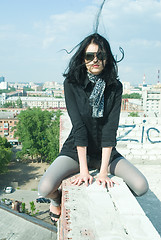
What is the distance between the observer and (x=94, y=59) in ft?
6.79

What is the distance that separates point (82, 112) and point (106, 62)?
497mm

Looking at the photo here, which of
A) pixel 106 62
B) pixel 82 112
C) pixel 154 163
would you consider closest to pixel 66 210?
pixel 82 112

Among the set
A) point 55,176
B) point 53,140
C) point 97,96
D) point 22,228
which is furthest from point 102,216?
point 53,140

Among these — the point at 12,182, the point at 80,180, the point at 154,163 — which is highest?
the point at 80,180

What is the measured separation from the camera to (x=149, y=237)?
1327 millimetres

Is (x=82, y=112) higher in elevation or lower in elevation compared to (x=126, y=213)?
higher

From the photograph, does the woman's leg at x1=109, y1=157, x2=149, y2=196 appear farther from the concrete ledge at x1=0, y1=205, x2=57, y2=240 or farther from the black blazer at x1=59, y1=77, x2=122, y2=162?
the concrete ledge at x1=0, y1=205, x2=57, y2=240

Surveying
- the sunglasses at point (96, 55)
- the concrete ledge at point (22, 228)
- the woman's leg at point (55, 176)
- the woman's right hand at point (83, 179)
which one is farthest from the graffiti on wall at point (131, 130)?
the concrete ledge at point (22, 228)

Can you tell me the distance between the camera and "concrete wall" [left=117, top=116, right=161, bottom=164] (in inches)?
182

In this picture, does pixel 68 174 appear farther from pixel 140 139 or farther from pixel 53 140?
pixel 53 140

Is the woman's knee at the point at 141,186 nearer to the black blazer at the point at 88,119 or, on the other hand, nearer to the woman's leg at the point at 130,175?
the woman's leg at the point at 130,175

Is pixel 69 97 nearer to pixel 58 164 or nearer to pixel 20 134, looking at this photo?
pixel 58 164

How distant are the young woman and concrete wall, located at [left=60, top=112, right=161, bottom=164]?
7.80 feet

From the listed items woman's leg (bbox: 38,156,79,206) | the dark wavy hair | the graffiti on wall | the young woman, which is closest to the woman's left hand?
the young woman
